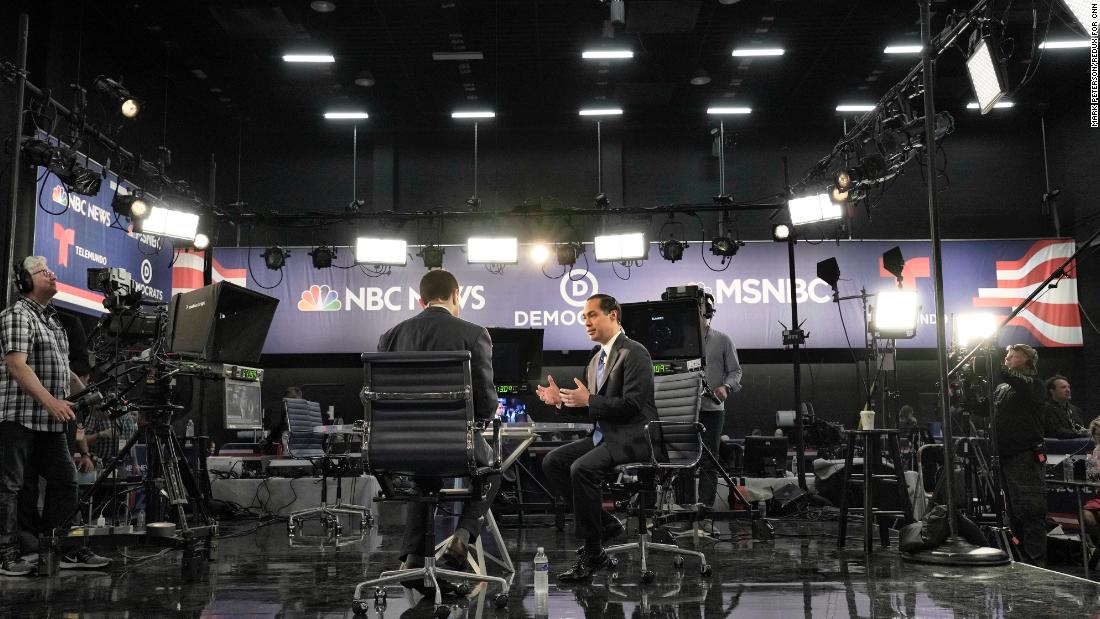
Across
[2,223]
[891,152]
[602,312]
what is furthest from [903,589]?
[2,223]

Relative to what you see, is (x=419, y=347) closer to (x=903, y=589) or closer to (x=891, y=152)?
(x=903, y=589)

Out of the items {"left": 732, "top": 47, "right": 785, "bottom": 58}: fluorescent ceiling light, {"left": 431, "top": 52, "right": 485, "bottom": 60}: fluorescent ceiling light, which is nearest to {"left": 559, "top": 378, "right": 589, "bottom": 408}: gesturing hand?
{"left": 431, "top": 52, "right": 485, "bottom": 60}: fluorescent ceiling light

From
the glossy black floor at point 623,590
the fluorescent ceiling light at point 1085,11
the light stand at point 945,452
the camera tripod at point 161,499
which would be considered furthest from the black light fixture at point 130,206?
the fluorescent ceiling light at point 1085,11

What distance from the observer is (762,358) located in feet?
40.1

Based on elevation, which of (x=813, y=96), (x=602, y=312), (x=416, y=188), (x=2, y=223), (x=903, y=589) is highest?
(x=813, y=96)

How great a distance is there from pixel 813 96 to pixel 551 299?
4775 millimetres

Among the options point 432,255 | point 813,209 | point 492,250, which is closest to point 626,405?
point 813,209

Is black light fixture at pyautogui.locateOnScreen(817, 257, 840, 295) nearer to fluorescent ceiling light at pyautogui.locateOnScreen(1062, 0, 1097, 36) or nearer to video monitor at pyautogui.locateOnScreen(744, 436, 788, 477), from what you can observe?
video monitor at pyautogui.locateOnScreen(744, 436, 788, 477)

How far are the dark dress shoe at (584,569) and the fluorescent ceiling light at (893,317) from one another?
10.6 ft

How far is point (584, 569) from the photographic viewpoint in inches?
159

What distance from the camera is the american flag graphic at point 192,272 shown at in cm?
1133

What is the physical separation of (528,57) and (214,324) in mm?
7225

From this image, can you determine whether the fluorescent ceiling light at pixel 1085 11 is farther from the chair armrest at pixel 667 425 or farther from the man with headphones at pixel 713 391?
the man with headphones at pixel 713 391

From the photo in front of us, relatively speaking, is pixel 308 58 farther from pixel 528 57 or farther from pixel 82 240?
pixel 82 240
